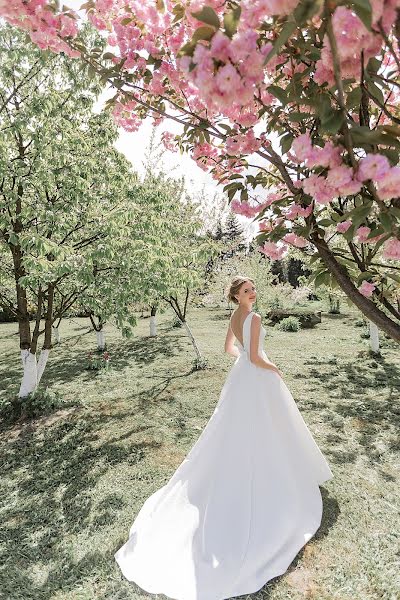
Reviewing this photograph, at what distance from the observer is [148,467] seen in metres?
5.71

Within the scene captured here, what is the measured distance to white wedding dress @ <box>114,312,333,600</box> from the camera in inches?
139

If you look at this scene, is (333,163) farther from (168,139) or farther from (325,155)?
(168,139)

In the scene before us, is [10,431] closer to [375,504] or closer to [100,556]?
[100,556]

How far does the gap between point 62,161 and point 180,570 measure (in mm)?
5800

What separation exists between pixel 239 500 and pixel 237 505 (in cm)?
5

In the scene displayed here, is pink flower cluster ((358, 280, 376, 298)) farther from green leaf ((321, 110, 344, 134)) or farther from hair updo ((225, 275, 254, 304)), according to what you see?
hair updo ((225, 275, 254, 304))

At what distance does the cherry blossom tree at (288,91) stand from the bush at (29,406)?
6273mm

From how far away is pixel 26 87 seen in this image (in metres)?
7.02

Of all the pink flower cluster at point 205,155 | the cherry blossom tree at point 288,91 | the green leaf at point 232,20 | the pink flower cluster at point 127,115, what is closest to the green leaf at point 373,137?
the cherry blossom tree at point 288,91

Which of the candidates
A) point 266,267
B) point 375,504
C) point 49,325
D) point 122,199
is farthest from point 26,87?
point 266,267

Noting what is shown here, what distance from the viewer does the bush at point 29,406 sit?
7.83 m

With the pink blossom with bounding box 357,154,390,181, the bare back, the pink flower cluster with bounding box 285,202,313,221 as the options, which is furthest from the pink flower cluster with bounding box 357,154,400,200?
the bare back

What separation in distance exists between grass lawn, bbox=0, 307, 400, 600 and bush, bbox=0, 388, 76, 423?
242 mm

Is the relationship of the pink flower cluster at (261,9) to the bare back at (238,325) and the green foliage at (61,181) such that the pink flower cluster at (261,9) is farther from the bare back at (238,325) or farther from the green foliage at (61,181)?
the green foliage at (61,181)
